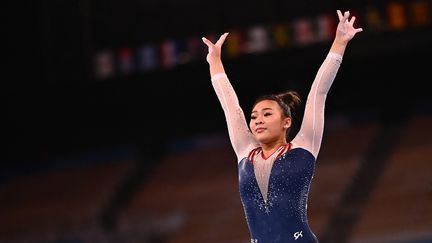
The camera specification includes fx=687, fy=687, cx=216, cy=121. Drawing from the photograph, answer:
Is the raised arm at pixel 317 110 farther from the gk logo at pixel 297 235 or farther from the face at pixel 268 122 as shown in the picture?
the gk logo at pixel 297 235

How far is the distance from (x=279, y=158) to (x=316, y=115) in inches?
12.5

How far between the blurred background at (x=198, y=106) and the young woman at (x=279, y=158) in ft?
28.2

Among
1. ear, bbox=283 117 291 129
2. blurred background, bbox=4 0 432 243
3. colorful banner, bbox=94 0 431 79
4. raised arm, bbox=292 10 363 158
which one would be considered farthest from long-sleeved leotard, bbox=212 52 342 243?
colorful banner, bbox=94 0 431 79

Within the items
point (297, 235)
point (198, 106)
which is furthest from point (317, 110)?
point (198, 106)

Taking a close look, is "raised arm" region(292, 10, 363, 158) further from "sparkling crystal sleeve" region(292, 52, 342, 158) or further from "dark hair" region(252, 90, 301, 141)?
"dark hair" region(252, 90, 301, 141)

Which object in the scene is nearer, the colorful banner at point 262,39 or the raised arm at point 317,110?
the raised arm at point 317,110

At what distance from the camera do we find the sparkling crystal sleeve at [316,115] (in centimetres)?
374

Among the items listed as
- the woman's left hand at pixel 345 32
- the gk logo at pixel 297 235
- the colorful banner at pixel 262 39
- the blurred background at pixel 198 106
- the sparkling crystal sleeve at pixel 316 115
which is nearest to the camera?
the gk logo at pixel 297 235

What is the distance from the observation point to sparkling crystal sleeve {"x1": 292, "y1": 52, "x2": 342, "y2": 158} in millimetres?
3738

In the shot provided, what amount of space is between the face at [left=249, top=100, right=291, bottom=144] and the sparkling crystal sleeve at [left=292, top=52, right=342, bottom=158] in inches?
3.8

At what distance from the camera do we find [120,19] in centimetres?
1427

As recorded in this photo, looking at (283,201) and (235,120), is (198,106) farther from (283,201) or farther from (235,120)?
(283,201)

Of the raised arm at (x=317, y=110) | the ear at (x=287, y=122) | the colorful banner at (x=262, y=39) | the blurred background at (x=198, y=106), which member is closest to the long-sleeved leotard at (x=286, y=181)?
the raised arm at (x=317, y=110)

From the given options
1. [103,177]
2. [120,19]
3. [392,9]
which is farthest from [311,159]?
[103,177]
